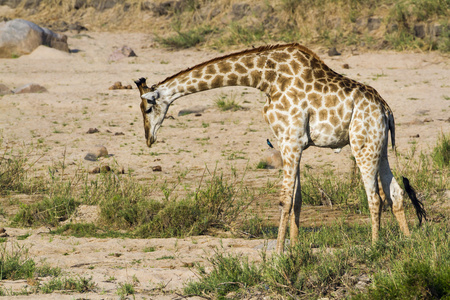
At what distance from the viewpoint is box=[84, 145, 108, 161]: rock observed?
32.2 feet

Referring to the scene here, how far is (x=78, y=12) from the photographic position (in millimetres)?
22688

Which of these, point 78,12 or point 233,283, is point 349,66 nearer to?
point 233,283

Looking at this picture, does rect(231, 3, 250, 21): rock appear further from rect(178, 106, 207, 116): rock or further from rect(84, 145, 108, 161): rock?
rect(84, 145, 108, 161): rock

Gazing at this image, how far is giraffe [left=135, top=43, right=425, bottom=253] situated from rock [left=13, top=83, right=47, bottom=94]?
8.66 meters

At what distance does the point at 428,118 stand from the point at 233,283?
25.6ft

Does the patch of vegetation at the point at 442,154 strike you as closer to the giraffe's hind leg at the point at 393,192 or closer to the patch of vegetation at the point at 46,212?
the giraffe's hind leg at the point at 393,192

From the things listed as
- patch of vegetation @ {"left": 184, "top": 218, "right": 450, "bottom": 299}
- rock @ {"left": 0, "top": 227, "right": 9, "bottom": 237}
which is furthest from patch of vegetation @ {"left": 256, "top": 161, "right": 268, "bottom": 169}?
patch of vegetation @ {"left": 184, "top": 218, "right": 450, "bottom": 299}

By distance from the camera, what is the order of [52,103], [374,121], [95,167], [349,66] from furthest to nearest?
Result: [349,66]
[52,103]
[95,167]
[374,121]

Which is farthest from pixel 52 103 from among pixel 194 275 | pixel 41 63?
pixel 194 275

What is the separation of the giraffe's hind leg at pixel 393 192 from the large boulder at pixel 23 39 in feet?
44.7

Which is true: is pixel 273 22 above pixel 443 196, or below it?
above

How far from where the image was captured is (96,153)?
390 inches

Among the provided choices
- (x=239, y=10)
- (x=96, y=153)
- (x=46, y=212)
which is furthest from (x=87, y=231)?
(x=239, y=10)

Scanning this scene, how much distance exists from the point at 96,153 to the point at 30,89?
4696mm
